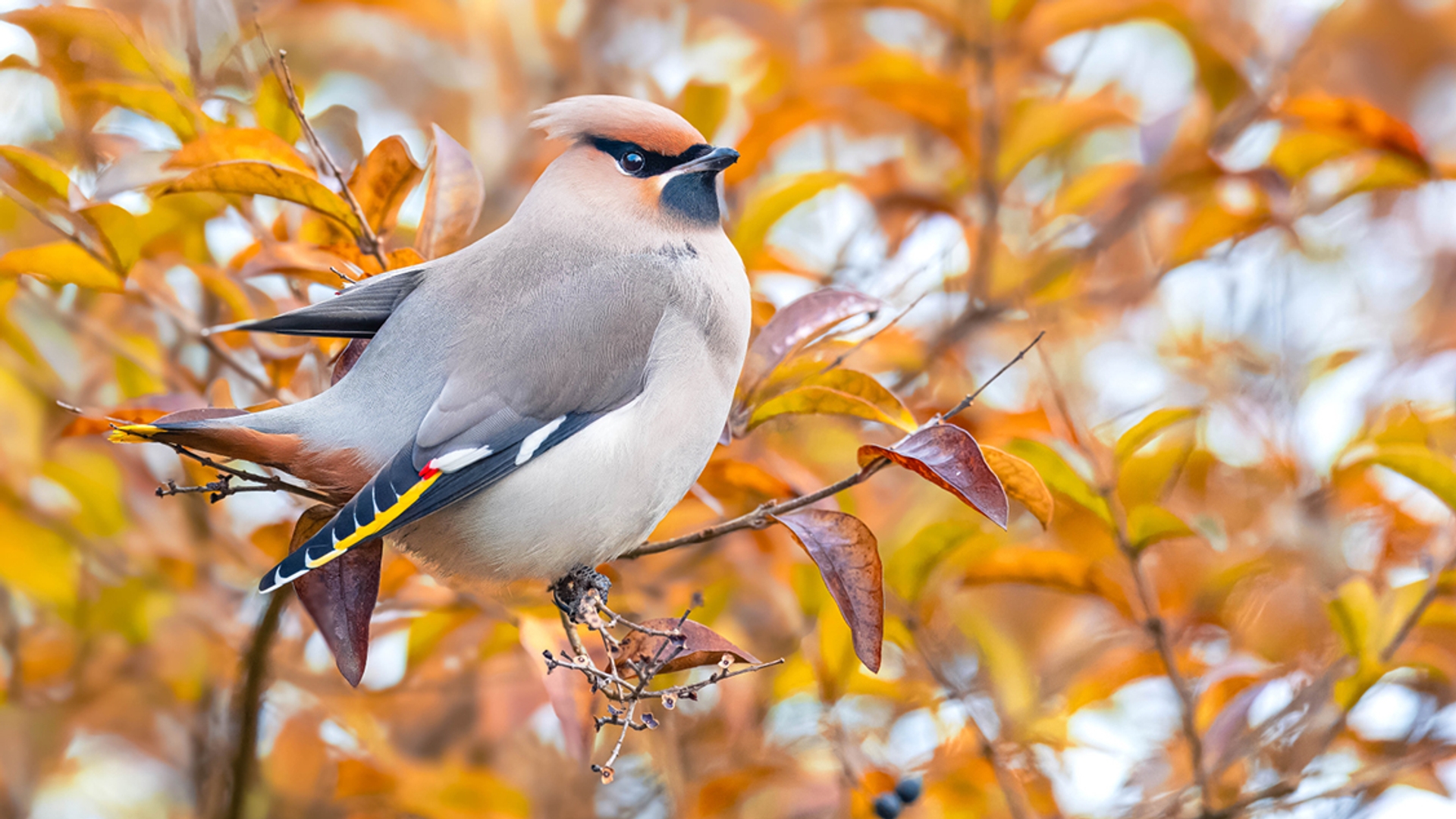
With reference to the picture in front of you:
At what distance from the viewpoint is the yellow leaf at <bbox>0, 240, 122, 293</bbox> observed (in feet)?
6.19

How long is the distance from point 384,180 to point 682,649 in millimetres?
845

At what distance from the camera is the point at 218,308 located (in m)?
2.41

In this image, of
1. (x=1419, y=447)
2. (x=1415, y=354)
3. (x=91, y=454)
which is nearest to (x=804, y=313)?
(x=1419, y=447)

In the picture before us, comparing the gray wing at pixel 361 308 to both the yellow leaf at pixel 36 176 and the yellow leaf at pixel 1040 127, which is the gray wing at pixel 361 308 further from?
the yellow leaf at pixel 1040 127

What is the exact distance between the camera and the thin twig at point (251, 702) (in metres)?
1.73

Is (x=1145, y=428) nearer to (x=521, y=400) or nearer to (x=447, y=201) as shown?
(x=521, y=400)

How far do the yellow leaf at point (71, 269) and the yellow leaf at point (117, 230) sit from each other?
27 mm

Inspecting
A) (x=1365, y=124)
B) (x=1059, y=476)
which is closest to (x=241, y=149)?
(x=1059, y=476)

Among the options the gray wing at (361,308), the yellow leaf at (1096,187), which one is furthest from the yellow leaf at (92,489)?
the yellow leaf at (1096,187)

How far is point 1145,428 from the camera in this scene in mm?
2041

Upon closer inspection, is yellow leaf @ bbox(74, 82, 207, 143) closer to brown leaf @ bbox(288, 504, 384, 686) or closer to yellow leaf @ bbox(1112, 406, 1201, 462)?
brown leaf @ bbox(288, 504, 384, 686)

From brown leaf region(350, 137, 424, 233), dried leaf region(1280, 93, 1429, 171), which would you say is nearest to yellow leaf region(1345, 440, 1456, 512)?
dried leaf region(1280, 93, 1429, 171)

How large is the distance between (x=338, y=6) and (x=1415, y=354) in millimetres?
2580

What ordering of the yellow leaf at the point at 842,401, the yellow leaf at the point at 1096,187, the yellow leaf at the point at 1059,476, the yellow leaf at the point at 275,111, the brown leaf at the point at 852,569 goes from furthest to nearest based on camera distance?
the yellow leaf at the point at 1096,187
the yellow leaf at the point at 275,111
the yellow leaf at the point at 1059,476
the yellow leaf at the point at 842,401
the brown leaf at the point at 852,569
